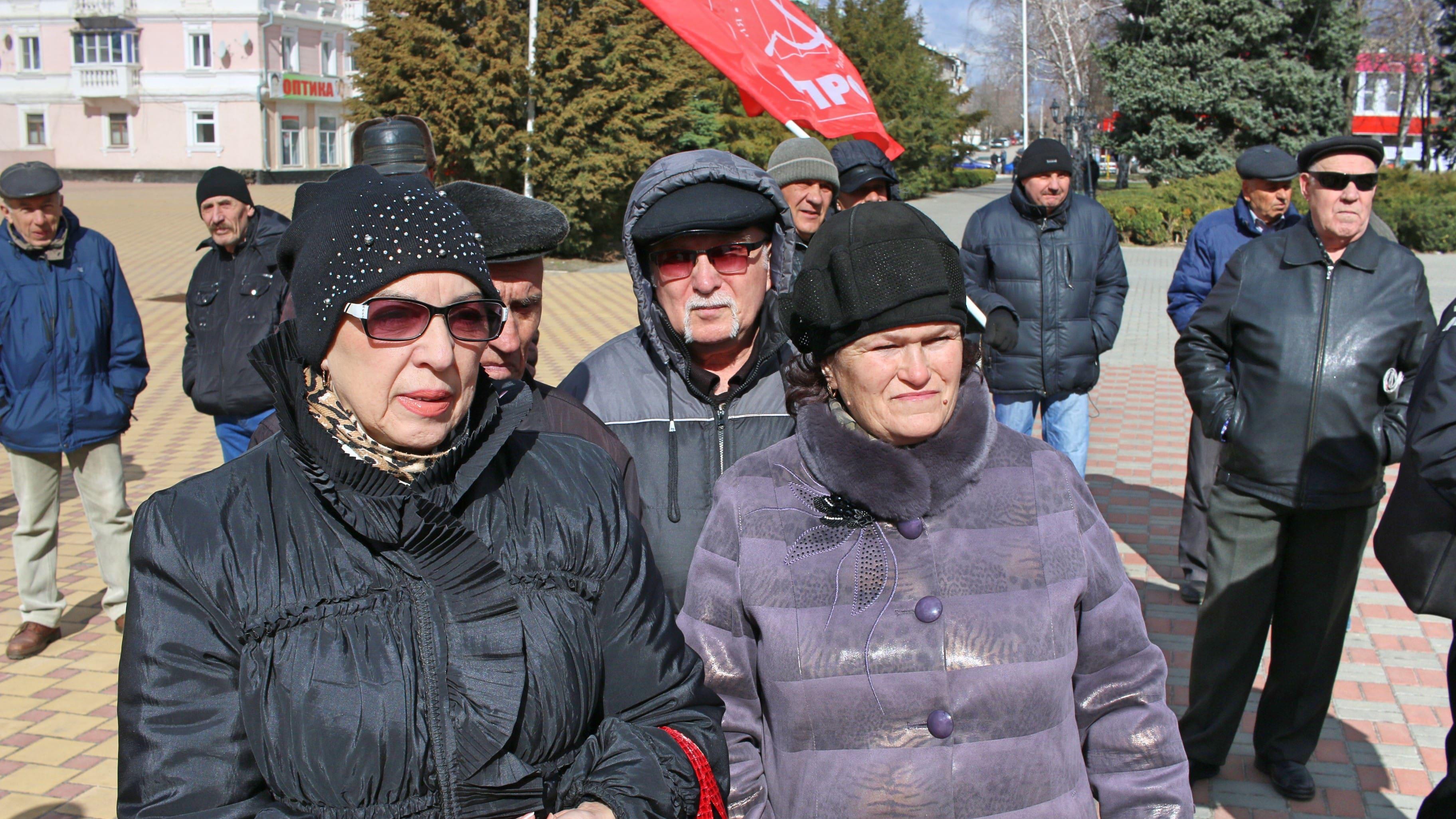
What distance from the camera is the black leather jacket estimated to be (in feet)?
12.5

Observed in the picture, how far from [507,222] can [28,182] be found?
3.47 metres

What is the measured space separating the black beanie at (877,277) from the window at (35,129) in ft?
206

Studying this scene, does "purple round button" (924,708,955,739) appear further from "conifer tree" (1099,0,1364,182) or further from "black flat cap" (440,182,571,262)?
"conifer tree" (1099,0,1364,182)

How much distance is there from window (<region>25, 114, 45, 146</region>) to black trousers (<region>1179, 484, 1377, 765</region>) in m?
62.4

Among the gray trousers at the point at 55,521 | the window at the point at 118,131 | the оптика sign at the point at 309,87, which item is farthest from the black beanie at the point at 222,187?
the window at the point at 118,131

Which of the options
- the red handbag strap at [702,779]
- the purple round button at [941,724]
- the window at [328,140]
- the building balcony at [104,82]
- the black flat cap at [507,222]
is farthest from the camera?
the window at [328,140]

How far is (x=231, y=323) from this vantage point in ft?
18.7

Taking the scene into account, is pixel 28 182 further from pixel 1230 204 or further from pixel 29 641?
pixel 1230 204

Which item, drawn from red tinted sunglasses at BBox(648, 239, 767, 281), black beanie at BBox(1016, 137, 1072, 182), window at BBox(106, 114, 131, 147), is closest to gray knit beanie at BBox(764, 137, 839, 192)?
black beanie at BBox(1016, 137, 1072, 182)

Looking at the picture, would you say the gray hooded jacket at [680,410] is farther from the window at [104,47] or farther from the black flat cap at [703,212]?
the window at [104,47]

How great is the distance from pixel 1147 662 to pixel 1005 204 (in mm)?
4401

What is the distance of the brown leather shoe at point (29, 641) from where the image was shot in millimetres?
5352

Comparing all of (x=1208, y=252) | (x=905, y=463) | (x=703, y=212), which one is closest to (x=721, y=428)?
(x=703, y=212)

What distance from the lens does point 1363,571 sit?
21.3 ft
